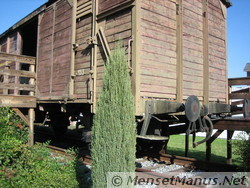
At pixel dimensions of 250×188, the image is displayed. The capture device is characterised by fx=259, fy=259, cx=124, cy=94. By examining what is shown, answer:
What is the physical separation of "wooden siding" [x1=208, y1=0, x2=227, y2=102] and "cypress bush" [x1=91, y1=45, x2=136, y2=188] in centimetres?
445

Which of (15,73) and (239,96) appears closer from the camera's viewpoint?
(15,73)

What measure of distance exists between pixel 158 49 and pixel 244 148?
278 centimetres

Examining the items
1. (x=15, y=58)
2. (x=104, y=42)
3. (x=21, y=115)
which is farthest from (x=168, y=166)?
(x=15, y=58)

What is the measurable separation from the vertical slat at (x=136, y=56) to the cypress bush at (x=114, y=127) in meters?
1.53

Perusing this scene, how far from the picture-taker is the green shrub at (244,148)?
4488mm

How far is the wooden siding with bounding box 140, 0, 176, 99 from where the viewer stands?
567 cm

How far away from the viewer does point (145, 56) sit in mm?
5645

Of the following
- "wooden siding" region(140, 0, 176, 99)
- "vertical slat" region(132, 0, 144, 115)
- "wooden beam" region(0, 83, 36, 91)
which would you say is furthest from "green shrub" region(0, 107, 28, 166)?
"wooden siding" region(140, 0, 176, 99)

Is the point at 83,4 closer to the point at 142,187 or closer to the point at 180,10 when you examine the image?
the point at 180,10

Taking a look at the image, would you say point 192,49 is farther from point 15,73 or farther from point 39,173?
point 15,73

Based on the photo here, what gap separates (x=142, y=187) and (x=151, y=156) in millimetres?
2831

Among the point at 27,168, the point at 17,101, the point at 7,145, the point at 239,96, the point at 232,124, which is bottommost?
the point at 27,168

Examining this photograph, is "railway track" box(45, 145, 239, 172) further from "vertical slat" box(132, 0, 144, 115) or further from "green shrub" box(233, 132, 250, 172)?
"vertical slat" box(132, 0, 144, 115)

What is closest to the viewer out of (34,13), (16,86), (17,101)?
(17,101)
